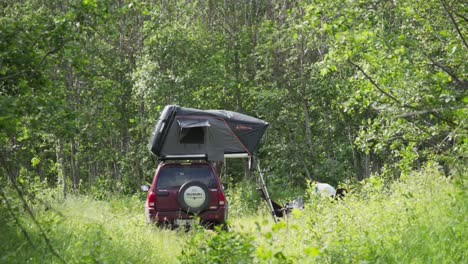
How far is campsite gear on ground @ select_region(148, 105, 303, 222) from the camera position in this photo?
49.7ft

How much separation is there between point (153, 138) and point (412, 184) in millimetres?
6149

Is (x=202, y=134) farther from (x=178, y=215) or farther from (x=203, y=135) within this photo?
(x=178, y=215)

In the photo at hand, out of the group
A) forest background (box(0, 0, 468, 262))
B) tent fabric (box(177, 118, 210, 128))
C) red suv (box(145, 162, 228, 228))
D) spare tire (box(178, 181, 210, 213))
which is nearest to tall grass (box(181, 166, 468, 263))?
spare tire (box(178, 181, 210, 213))

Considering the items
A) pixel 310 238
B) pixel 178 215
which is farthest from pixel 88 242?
pixel 178 215

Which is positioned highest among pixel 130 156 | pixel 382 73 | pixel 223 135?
pixel 382 73

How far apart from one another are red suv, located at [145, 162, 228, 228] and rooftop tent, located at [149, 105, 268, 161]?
4.43 feet

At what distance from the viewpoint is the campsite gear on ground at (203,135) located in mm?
15156

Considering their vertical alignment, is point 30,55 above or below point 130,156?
above

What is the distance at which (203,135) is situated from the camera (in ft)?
50.9

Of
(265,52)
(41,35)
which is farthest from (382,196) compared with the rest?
(265,52)

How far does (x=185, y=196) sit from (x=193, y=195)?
159 mm

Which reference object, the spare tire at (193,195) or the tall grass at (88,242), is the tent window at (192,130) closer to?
the spare tire at (193,195)

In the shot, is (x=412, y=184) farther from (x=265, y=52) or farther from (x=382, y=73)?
(x=265, y=52)

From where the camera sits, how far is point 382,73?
39.6 ft
